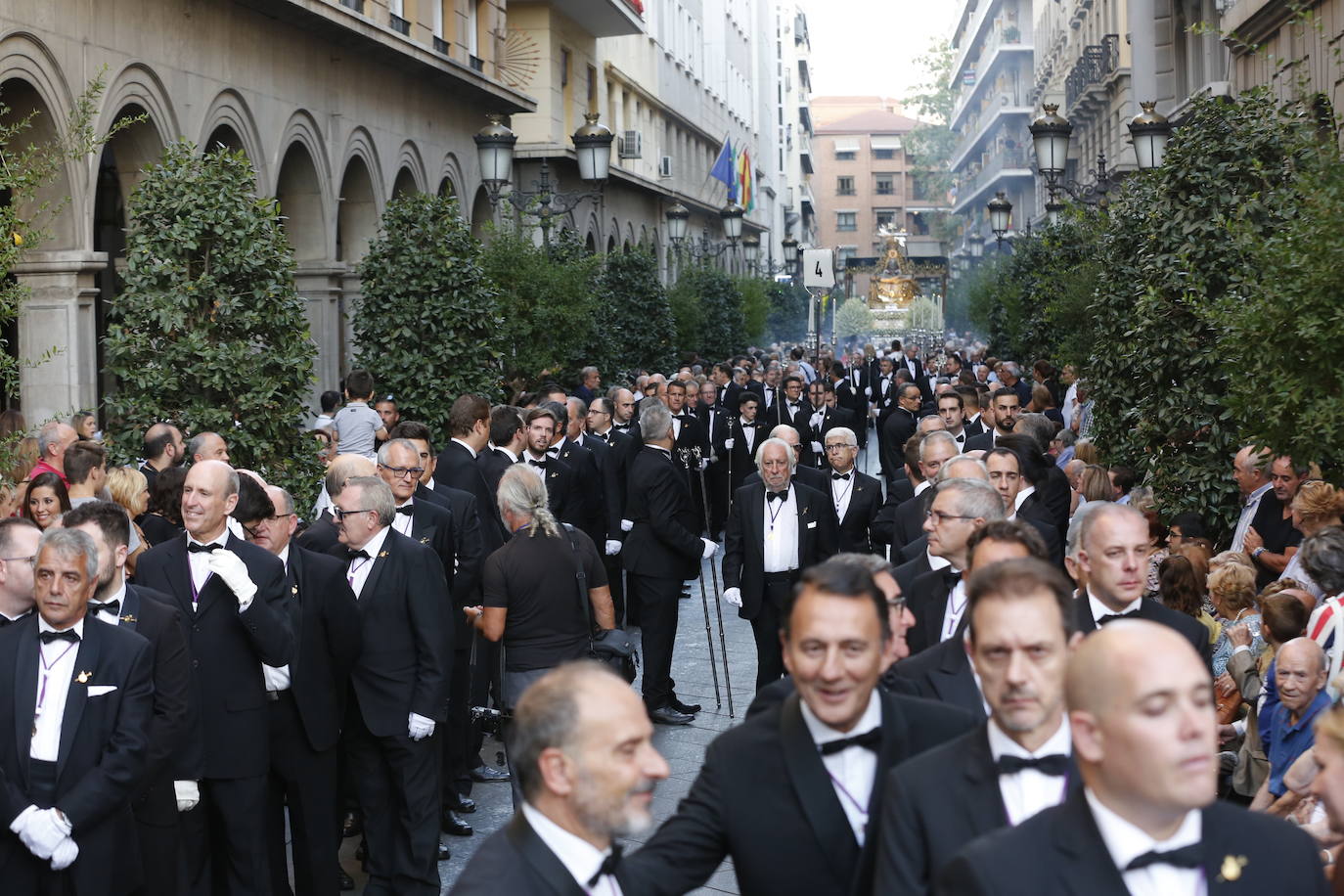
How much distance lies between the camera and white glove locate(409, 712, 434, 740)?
775cm

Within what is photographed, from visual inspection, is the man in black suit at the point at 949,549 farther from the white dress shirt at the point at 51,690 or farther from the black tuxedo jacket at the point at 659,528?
the black tuxedo jacket at the point at 659,528

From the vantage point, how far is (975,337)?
69.2 metres

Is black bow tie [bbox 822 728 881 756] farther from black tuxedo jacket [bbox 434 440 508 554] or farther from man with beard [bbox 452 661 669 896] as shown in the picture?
black tuxedo jacket [bbox 434 440 508 554]

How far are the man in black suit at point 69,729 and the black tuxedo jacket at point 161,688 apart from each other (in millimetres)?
158

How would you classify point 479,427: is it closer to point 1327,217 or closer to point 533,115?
point 1327,217

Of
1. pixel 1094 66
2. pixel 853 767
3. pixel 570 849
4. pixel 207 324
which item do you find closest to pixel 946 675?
pixel 853 767

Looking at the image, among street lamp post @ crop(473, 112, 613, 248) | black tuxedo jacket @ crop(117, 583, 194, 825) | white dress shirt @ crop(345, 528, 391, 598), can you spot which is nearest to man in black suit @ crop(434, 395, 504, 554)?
white dress shirt @ crop(345, 528, 391, 598)

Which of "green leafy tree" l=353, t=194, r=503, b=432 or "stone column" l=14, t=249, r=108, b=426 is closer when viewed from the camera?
"stone column" l=14, t=249, r=108, b=426

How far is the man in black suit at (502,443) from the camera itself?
460 inches

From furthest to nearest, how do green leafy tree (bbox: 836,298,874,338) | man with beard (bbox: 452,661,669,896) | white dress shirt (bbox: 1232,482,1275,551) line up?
1. green leafy tree (bbox: 836,298,874,338)
2. white dress shirt (bbox: 1232,482,1275,551)
3. man with beard (bbox: 452,661,669,896)

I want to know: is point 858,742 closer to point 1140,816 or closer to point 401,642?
point 1140,816

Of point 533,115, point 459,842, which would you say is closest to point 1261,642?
point 459,842

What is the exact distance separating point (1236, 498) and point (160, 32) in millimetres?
12269

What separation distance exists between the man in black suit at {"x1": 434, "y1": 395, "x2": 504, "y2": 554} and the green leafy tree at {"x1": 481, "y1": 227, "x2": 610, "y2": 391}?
8921mm
